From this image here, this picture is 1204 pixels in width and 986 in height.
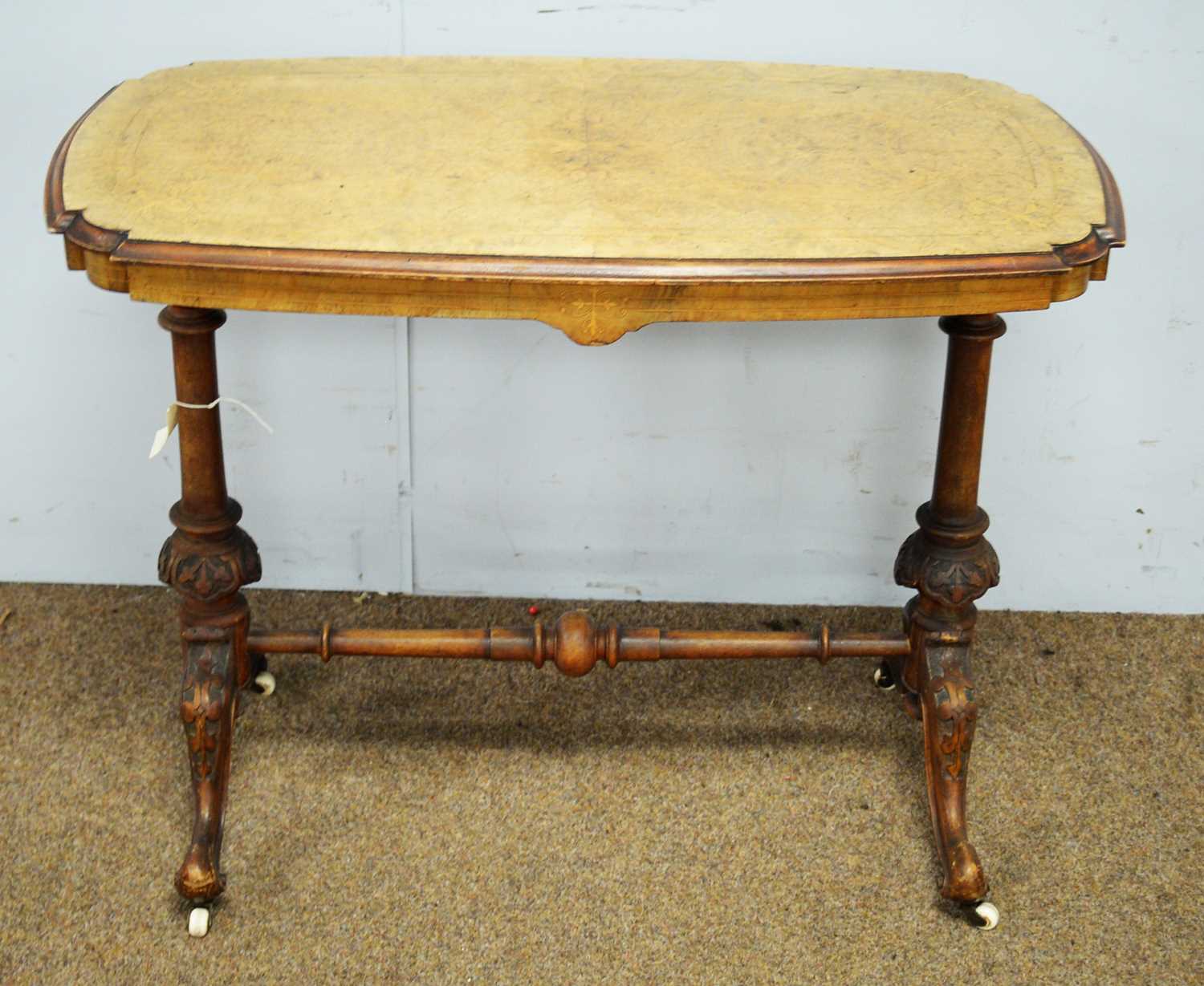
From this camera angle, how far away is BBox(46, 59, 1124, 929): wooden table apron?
4.86ft

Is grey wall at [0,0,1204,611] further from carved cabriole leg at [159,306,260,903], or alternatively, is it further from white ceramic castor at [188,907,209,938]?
white ceramic castor at [188,907,209,938]

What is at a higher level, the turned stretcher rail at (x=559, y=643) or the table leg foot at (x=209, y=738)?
the turned stretcher rail at (x=559, y=643)

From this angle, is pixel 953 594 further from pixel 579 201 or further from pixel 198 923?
pixel 198 923

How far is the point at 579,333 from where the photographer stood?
5.00 feet

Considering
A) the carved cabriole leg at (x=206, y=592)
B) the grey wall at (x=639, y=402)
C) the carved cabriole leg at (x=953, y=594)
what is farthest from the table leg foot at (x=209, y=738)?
the carved cabriole leg at (x=953, y=594)

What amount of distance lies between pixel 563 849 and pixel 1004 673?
811 millimetres

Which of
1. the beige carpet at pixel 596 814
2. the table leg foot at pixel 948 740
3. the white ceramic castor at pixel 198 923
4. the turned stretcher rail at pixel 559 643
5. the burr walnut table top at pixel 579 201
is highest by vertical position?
the burr walnut table top at pixel 579 201

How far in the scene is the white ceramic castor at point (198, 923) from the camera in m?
1.86

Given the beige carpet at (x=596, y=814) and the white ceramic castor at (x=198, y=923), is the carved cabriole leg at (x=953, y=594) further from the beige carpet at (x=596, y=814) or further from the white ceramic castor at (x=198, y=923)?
the white ceramic castor at (x=198, y=923)

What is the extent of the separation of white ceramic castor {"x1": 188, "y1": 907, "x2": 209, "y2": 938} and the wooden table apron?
0.8 inches

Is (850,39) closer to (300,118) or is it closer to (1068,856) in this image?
(300,118)

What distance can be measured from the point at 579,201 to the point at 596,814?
2.96ft

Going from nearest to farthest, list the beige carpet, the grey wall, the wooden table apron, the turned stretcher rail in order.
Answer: the wooden table apron → the beige carpet → the turned stretcher rail → the grey wall

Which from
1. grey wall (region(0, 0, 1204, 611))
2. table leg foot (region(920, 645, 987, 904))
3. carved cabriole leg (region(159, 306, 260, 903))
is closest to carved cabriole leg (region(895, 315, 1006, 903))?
table leg foot (region(920, 645, 987, 904))
